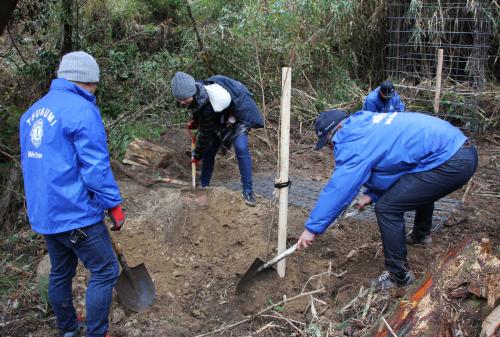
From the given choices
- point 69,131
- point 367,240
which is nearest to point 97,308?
point 69,131

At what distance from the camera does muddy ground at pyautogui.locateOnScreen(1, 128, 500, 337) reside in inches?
130

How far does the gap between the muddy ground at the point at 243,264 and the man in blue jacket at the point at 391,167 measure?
395 mm

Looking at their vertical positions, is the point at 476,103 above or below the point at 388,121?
below

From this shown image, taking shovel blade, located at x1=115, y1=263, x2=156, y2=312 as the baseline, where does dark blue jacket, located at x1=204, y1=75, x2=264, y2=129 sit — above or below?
above

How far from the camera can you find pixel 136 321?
3.48 meters

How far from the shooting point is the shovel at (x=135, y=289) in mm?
3578

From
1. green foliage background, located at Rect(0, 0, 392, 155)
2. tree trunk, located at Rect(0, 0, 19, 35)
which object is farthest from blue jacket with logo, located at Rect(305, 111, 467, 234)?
green foliage background, located at Rect(0, 0, 392, 155)

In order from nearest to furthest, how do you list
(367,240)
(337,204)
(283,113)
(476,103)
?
(337,204) < (283,113) < (367,240) < (476,103)

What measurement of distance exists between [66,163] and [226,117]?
2.41m

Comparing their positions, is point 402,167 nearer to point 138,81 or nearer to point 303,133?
point 303,133

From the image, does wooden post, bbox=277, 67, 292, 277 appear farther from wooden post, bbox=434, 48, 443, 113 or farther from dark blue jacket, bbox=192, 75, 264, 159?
wooden post, bbox=434, 48, 443, 113

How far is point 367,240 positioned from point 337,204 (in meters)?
1.44

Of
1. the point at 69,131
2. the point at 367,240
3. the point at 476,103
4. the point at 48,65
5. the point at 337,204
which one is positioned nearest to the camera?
the point at 69,131

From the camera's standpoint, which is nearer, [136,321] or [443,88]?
[136,321]
